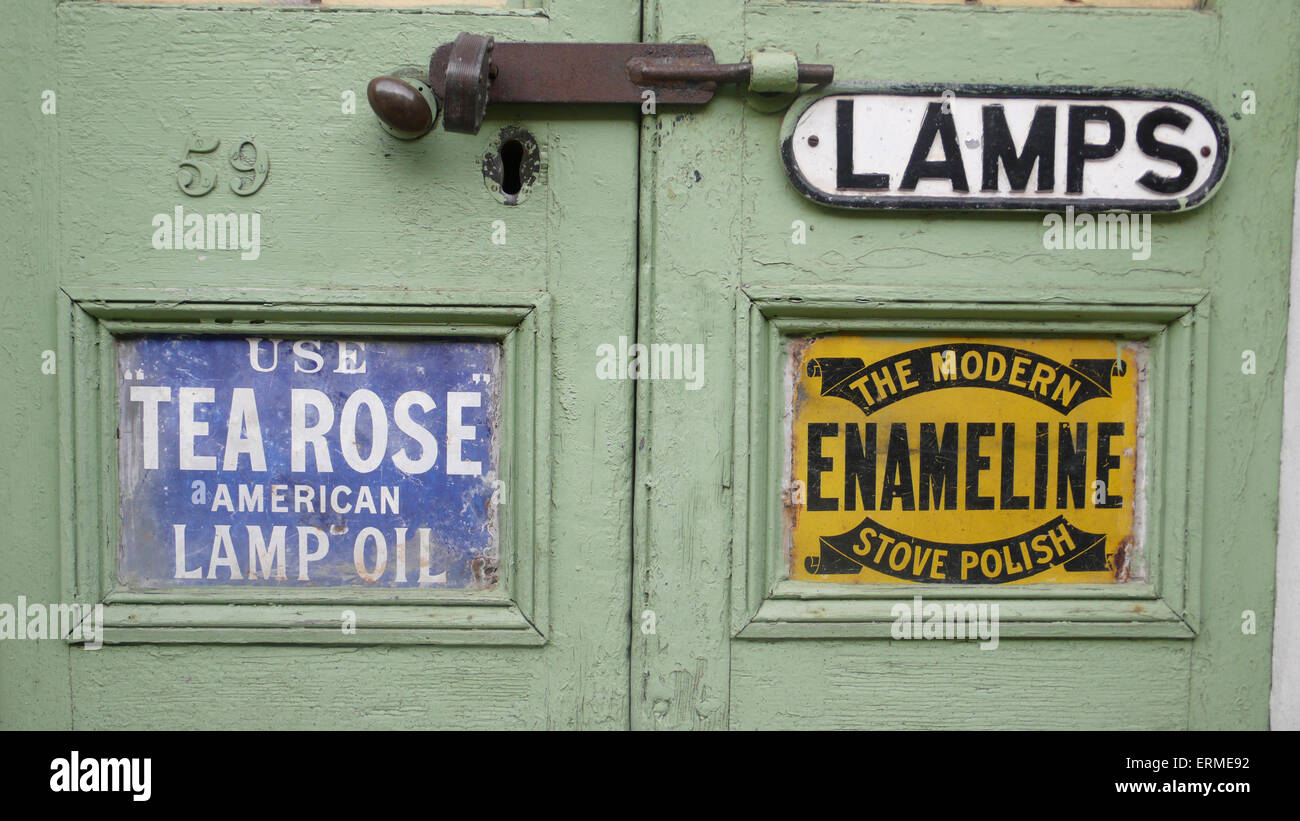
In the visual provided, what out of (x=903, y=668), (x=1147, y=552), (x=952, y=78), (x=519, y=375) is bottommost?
(x=903, y=668)

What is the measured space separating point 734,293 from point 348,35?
0.73 meters

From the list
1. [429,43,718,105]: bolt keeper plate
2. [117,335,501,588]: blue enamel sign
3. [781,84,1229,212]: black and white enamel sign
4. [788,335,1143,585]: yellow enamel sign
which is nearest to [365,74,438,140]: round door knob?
[429,43,718,105]: bolt keeper plate

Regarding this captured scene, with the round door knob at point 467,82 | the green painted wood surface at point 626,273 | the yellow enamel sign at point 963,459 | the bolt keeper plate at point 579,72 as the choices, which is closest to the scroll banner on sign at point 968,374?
the yellow enamel sign at point 963,459

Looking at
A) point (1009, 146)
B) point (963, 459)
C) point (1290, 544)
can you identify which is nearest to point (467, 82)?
point (1009, 146)

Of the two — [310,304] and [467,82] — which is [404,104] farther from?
[310,304]

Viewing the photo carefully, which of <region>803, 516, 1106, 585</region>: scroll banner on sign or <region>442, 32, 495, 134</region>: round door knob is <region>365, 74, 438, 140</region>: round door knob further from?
<region>803, 516, 1106, 585</region>: scroll banner on sign

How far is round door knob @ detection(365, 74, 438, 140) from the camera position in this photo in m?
1.22

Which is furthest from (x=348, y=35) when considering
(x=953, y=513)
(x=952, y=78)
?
(x=953, y=513)

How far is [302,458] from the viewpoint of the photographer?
136cm

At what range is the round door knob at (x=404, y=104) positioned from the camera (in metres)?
1.22

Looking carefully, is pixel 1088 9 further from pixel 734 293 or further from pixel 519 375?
pixel 519 375

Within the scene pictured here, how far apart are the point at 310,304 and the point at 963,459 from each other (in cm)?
109

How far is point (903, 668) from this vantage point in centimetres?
140

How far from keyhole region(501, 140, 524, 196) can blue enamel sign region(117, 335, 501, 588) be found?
26 centimetres
